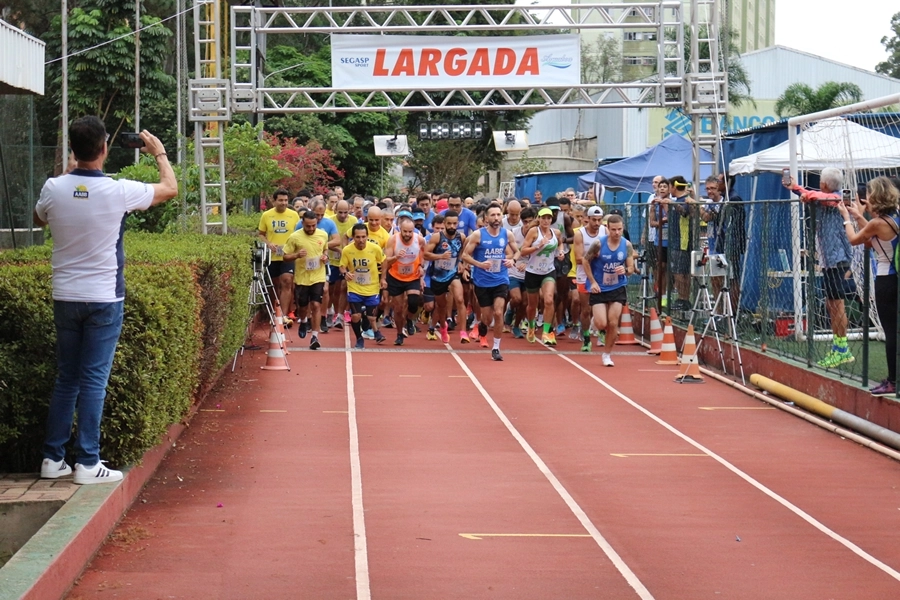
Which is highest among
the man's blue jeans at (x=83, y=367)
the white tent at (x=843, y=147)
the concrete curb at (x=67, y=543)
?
the white tent at (x=843, y=147)

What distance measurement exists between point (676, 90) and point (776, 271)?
7.93 metres

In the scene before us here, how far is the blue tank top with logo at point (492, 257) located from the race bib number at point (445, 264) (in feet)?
2.72

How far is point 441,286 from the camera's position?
17812mm

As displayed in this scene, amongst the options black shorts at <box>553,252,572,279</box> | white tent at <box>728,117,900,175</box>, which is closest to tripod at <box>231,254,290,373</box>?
black shorts at <box>553,252,572,279</box>

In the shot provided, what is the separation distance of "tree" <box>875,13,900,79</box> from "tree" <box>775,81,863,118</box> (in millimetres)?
44708

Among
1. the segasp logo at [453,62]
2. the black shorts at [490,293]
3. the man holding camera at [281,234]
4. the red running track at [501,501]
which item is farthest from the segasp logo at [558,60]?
the red running track at [501,501]

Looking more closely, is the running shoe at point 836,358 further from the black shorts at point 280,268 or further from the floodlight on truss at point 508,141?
the floodlight on truss at point 508,141

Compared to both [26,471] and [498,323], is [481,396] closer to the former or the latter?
[498,323]

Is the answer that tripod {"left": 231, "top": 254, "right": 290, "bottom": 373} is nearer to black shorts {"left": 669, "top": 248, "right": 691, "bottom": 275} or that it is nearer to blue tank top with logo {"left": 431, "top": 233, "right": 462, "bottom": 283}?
blue tank top with logo {"left": 431, "top": 233, "right": 462, "bottom": 283}

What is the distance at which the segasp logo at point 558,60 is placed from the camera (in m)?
21.0

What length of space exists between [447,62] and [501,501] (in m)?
13.6

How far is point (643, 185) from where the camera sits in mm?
26734

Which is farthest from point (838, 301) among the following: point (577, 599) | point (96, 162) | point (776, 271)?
point (96, 162)

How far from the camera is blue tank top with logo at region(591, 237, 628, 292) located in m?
15.9
